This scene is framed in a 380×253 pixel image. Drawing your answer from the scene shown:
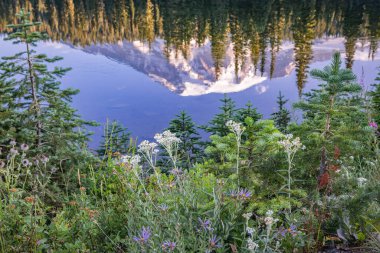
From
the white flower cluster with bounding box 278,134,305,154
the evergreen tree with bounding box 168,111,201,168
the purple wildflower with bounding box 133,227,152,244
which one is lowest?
the evergreen tree with bounding box 168,111,201,168

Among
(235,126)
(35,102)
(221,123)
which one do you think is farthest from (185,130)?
(235,126)

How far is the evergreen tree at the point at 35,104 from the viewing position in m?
6.90

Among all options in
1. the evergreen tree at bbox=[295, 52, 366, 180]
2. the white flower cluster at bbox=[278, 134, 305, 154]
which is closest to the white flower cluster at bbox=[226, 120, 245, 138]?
the white flower cluster at bbox=[278, 134, 305, 154]

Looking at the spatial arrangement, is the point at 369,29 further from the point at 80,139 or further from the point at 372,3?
the point at 80,139

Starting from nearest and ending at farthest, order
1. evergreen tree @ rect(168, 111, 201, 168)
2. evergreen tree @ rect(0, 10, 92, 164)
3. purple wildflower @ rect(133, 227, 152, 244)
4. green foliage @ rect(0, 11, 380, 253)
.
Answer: purple wildflower @ rect(133, 227, 152, 244) < green foliage @ rect(0, 11, 380, 253) < evergreen tree @ rect(0, 10, 92, 164) < evergreen tree @ rect(168, 111, 201, 168)

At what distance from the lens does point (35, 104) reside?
695 centimetres

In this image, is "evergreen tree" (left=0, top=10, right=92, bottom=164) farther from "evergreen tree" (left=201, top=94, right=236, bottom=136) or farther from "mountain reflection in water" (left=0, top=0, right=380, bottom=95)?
"mountain reflection in water" (left=0, top=0, right=380, bottom=95)

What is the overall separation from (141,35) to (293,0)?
75.2 ft

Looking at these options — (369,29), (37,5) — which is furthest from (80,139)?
(37,5)

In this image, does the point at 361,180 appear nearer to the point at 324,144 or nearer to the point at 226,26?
the point at 324,144

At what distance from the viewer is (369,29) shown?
40.3 m

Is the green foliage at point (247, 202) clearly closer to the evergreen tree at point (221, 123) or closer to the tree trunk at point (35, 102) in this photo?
the tree trunk at point (35, 102)

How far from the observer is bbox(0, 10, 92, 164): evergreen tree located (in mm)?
6902

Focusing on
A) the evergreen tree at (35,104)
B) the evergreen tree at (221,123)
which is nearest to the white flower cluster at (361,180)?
→ the evergreen tree at (35,104)
